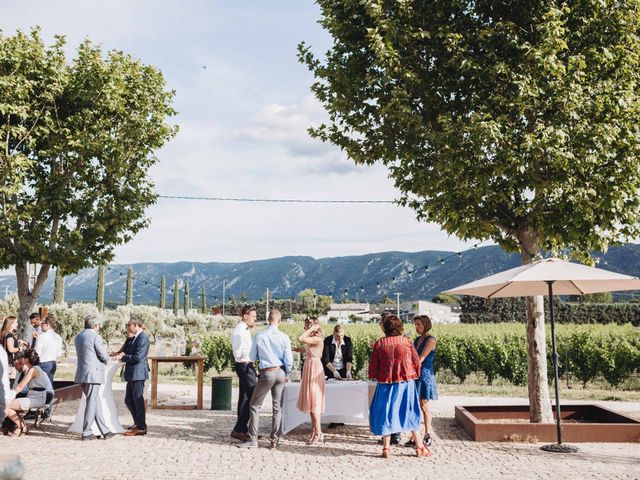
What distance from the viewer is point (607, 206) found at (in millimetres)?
9805

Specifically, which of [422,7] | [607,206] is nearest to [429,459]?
[607,206]

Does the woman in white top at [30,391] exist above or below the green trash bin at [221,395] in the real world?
above

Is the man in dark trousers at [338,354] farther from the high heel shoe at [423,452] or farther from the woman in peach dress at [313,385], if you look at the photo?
the high heel shoe at [423,452]

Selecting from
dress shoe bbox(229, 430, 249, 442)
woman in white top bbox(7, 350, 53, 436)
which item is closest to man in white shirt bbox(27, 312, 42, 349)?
woman in white top bbox(7, 350, 53, 436)

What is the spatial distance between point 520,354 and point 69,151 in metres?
14.8

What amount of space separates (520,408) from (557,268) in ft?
12.8

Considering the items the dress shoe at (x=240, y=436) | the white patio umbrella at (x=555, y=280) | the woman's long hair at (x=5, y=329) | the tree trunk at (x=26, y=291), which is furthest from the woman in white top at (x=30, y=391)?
the white patio umbrella at (x=555, y=280)

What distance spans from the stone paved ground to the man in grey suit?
371 millimetres

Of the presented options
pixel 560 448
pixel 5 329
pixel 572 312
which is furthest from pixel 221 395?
pixel 572 312

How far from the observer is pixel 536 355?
1080cm

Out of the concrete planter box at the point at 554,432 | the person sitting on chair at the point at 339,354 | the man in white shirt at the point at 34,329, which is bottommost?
the concrete planter box at the point at 554,432

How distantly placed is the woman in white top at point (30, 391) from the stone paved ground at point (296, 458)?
0.35 meters

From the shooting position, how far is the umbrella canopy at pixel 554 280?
8.89 meters

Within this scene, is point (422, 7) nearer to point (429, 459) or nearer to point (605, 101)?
point (605, 101)
